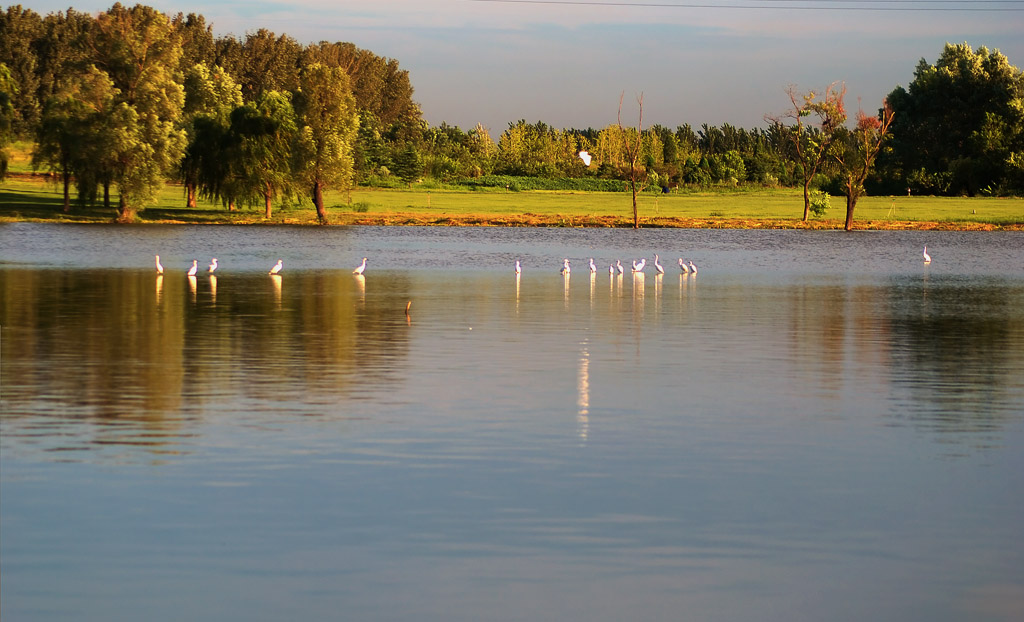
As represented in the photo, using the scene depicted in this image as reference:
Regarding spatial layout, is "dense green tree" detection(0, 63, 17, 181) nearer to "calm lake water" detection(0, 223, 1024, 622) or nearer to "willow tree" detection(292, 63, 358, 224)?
"willow tree" detection(292, 63, 358, 224)

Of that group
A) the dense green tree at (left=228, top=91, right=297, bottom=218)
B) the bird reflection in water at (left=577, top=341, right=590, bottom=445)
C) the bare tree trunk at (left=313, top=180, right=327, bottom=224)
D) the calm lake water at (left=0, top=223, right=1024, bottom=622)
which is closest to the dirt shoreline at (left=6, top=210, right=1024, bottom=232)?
the bare tree trunk at (left=313, top=180, right=327, bottom=224)

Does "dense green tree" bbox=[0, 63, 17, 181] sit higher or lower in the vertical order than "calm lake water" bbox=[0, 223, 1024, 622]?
higher

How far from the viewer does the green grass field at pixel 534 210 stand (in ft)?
323

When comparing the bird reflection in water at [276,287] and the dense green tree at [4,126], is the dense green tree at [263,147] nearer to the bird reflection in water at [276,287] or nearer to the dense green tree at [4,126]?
the dense green tree at [4,126]

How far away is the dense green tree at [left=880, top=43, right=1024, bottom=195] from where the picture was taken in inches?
4909

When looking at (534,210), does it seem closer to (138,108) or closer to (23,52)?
(138,108)

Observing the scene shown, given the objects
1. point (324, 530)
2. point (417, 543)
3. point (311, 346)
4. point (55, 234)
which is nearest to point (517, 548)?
point (417, 543)

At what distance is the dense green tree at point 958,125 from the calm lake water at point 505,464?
96.4 meters

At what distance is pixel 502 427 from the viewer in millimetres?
17719

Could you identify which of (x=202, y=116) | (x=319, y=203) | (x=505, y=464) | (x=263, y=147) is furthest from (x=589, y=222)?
(x=505, y=464)

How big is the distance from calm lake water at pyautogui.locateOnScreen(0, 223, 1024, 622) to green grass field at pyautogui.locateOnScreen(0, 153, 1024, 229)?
63.2 metres

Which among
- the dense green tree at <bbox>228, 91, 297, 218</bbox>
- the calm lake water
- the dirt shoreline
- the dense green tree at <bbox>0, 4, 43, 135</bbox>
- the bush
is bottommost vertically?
the calm lake water

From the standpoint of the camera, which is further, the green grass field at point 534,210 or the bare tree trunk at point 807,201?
the bare tree trunk at point 807,201

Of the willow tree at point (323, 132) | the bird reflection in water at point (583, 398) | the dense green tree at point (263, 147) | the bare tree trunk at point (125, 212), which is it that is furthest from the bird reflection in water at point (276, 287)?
the bare tree trunk at point (125, 212)
